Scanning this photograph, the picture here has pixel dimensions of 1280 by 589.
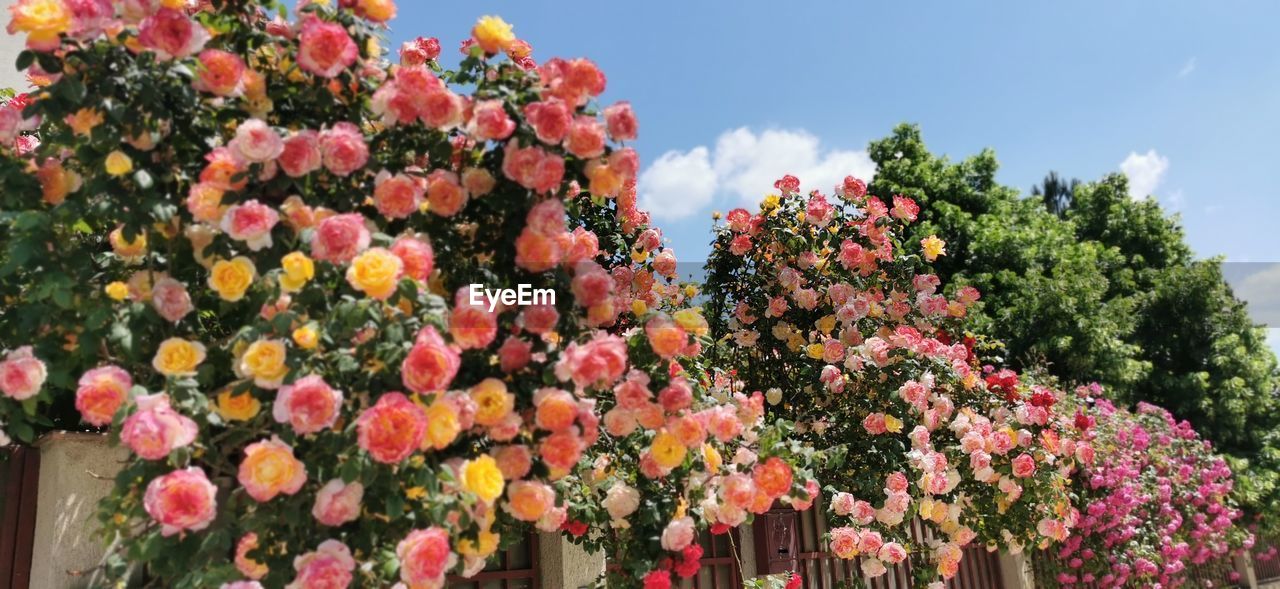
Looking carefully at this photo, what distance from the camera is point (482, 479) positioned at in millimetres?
2047

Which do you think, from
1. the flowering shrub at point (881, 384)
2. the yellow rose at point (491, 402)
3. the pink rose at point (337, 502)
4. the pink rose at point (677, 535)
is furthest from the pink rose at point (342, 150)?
the flowering shrub at point (881, 384)

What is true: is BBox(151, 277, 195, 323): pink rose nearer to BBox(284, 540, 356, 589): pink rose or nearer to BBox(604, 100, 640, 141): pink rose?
BBox(284, 540, 356, 589): pink rose

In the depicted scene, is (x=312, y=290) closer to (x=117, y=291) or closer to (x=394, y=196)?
(x=394, y=196)

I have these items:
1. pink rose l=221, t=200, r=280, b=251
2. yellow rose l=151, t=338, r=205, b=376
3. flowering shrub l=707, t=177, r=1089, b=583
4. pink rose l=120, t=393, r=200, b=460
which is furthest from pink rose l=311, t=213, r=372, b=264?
flowering shrub l=707, t=177, r=1089, b=583

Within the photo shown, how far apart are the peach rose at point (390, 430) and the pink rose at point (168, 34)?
1.06m

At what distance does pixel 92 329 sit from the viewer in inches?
81.1

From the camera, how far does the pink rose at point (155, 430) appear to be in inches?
69.7

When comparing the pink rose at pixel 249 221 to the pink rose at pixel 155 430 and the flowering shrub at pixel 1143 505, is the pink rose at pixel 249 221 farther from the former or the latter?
the flowering shrub at pixel 1143 505

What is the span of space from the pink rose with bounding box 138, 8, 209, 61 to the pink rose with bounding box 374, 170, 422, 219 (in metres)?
0.56

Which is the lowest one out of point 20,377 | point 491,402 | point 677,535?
point 677,535

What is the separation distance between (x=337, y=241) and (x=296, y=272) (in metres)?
0.12

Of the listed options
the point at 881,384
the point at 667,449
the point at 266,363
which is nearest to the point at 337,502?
the point at 266,363

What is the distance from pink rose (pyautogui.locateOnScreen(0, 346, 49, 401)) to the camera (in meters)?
2.07

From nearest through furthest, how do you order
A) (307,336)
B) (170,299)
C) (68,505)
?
(307,336), (170,299), (68,505)
